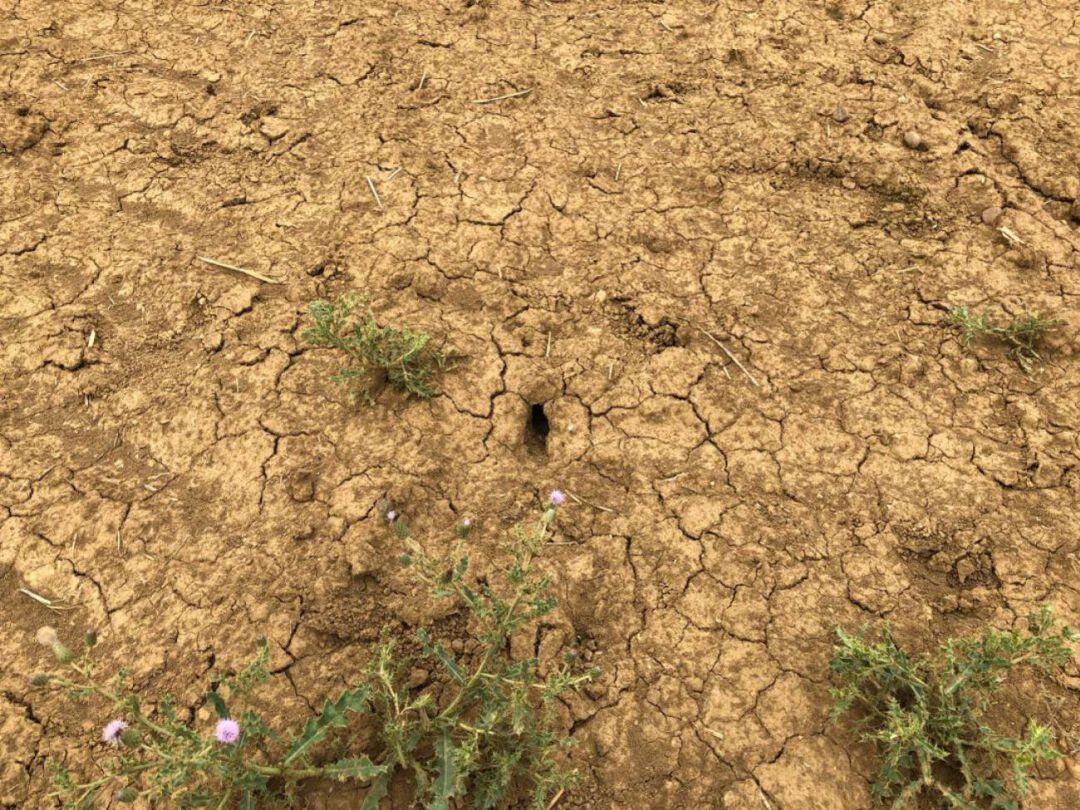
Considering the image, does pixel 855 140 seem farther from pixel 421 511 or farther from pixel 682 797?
pixel 682 797

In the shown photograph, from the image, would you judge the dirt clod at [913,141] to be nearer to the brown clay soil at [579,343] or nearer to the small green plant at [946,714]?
the brown clay soil at [579,343]

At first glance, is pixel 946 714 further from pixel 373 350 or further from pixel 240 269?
pixel 240 269

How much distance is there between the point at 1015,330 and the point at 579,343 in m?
1.67

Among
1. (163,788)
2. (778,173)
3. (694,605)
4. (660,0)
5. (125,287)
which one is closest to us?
(163,788)

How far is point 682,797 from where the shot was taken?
1.99 meters

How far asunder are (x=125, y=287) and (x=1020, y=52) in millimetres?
4372

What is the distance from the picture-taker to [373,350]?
2.59 meters

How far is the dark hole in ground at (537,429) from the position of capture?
263 cm

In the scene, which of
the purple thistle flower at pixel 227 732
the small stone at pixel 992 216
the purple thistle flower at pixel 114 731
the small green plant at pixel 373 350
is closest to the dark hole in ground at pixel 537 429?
the small green plant at pixel 373 350

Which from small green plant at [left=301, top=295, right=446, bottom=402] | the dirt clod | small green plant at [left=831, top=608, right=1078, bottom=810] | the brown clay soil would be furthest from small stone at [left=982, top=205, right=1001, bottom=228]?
small green plant at [left=301, top=295, right=446, bottom=402]

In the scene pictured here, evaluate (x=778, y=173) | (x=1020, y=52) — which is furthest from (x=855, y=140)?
(x=1020, y=52)

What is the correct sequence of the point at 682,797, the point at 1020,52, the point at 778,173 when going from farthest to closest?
the point at 1020,52
the point at 778,173
the point at 682,797

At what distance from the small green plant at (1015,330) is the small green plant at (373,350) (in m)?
2.02

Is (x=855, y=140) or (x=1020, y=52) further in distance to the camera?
(x=1020, y=52)
